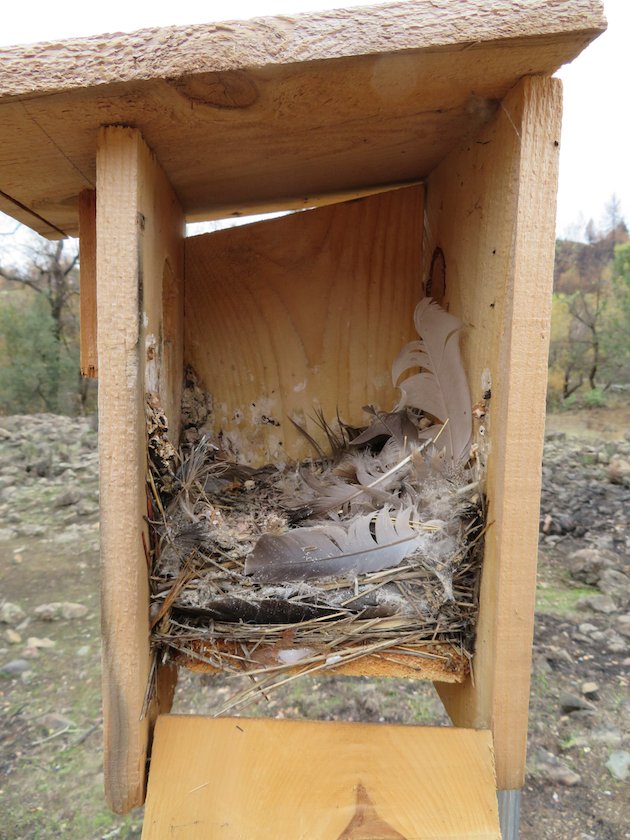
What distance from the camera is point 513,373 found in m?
0.70

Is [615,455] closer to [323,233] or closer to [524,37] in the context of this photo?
[323,233]

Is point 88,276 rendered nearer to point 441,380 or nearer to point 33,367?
point 441,380

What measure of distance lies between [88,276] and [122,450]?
19.8 inches

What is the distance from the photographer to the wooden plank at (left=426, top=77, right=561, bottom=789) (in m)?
0.68

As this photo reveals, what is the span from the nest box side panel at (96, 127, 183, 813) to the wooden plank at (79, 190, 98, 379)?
34 centimetres

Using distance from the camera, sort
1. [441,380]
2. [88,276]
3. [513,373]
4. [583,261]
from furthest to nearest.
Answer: [583,261], [88,276], [441,380], [513,373]

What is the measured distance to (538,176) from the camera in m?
0.68

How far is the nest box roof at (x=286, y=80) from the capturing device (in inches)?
23.1

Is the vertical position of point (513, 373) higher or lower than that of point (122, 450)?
higher

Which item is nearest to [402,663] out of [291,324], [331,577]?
[331,577]

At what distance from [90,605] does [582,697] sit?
2.51 meters

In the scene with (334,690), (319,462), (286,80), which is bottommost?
(334,690)

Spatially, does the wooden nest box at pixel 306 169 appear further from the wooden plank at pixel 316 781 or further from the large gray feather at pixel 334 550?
the large gray feather at pixel 334 550

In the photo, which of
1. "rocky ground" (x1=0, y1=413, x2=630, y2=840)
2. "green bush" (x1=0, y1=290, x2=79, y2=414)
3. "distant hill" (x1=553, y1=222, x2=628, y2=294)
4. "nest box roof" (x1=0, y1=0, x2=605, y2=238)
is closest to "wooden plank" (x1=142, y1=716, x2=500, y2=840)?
"nest box roof" (x1=0, y1=0, x2=605, y2=238)
